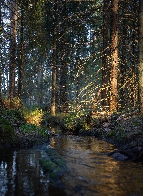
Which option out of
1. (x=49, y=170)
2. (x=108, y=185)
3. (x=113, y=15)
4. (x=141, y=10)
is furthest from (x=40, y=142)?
(x=113, y=15)

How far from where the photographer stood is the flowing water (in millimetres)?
4141

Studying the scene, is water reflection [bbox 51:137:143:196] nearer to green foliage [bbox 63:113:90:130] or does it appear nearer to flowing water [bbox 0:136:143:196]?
flowing water [bbox 0:136:143:196]

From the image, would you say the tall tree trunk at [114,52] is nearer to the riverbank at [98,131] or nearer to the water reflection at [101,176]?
the riverbank at [98,131]

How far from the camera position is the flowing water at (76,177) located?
163 inches

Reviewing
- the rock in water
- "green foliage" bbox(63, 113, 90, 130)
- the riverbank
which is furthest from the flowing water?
"green foliage" bbox(63, 113, 90, 130)

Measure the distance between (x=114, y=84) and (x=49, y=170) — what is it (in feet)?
31.9

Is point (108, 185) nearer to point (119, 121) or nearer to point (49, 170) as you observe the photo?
point (49, 170)

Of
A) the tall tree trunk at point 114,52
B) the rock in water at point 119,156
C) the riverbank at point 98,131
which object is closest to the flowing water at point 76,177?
the rock in water at point 119,156

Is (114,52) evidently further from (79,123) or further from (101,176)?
(101,176)

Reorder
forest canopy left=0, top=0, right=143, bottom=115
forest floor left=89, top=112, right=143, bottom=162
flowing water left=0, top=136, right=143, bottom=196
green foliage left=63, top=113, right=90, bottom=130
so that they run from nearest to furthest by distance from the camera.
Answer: flowing water left=0, top=136, right=143, bottom=196 < forest floor left=89, top=112, right=143, bottom=162 < forest canopy left=0, top=0, right=143, bottom=115 < green foliage left=63, top=113, right=90, bottom=130

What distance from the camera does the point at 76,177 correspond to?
4.91m

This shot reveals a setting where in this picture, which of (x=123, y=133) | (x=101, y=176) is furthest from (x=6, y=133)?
(x=123, y=133)

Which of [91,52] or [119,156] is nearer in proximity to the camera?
[119,156]

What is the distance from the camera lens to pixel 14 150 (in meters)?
7.56
